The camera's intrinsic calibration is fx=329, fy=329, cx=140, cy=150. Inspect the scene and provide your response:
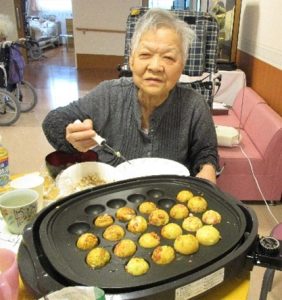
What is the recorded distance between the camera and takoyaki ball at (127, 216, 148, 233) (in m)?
0.70

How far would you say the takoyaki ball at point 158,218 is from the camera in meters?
0.72

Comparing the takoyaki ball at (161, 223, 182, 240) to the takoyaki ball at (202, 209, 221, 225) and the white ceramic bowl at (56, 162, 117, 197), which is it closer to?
the takoyaki ball at (202, 209, 221, 225)

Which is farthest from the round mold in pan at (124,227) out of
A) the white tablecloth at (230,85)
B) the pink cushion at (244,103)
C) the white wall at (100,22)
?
the white wall at (100,22)

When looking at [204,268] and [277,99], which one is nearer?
[204,268]

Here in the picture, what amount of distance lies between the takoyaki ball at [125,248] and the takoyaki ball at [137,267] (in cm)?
3

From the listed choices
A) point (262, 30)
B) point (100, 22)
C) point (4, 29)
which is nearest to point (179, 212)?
point (262, 30)

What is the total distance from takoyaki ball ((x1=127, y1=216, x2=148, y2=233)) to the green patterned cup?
9.1 inches

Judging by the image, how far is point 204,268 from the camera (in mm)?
575

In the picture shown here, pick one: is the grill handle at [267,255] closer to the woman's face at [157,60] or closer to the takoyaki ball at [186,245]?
the takoyaki ball at [186,245]

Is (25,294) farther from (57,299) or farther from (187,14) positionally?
(187,14)

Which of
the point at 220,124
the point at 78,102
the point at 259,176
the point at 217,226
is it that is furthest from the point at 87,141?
the point at 220,124

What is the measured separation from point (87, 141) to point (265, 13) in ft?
7.32

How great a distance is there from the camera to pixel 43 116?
3920 millimetres

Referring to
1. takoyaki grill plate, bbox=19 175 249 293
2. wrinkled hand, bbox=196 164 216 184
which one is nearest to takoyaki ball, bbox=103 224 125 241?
takoyaki grill plate, bbox=19 175 249 293
